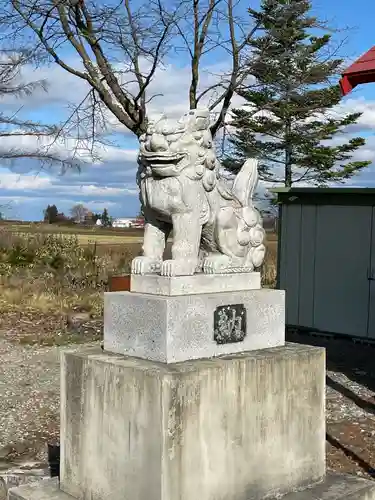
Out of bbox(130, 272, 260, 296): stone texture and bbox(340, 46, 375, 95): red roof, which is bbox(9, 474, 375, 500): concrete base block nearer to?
bbox(130, 272, 260, 296): stone texture

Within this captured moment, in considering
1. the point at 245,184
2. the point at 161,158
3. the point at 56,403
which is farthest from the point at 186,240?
the point at 56,403

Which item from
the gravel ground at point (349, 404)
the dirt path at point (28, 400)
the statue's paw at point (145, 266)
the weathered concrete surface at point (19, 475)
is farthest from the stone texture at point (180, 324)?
the dirt path at point (28, 400)

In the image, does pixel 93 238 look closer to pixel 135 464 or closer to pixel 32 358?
pixel 32 358

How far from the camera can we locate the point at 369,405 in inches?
298

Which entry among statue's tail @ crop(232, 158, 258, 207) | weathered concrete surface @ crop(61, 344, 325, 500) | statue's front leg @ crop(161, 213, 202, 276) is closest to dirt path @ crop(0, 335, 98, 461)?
weathered concrete surface @ crop(61, 344, 325, 500)

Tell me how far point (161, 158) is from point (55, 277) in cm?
1236

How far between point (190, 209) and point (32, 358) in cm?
689

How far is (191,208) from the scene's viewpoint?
12.8ft

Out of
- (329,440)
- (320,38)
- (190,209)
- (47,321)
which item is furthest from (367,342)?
(320,38)

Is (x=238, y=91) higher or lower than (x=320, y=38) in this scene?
lower

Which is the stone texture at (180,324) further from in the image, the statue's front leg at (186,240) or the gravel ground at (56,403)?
the gravel ground at (56,403)

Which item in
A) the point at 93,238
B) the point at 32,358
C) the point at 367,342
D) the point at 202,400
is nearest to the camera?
the point at 202,400

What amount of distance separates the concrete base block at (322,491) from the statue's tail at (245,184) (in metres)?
1.79

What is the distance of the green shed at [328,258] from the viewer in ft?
35.3
